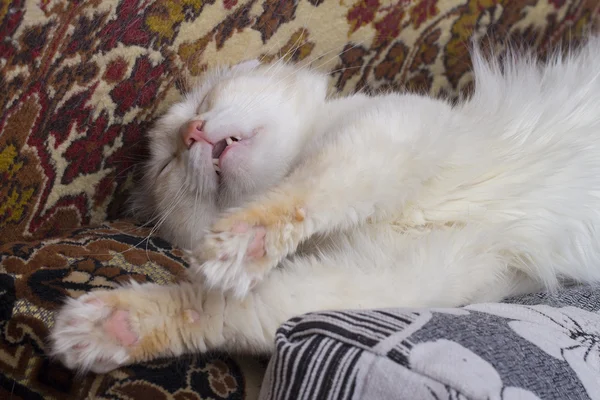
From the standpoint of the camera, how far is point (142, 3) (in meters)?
1.25

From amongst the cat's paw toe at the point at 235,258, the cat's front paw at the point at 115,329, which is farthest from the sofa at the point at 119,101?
the cat's paw toe at the point at 235,258

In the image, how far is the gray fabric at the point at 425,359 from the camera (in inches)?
22.2

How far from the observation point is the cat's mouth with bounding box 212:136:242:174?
3.90 ft

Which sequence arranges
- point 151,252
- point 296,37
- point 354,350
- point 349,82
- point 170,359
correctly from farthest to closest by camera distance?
point 349,82, point 296,37, point 151,252, point 170,359, point 354,350

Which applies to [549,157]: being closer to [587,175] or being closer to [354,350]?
[587,175]

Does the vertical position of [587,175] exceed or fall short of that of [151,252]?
it exceeds it

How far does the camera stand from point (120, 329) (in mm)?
776

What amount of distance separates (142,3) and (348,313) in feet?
3.04

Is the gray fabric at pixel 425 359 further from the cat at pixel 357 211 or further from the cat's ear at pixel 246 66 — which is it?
the cat's ear at pixel 246 66

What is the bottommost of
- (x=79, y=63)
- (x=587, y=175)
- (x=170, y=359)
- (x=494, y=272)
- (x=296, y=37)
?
(x=170, y=359)

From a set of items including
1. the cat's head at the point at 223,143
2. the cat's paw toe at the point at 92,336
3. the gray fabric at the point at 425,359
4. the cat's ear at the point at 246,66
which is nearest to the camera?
the gray fabric at the point at 425,359

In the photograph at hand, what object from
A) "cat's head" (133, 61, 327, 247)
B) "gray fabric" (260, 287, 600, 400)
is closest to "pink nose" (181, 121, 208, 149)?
"cat's head" (133, 61, 327, 247)

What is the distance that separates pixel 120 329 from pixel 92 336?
0.12 ft

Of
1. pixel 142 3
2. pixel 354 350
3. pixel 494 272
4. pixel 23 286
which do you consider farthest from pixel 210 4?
pixel 354 350
